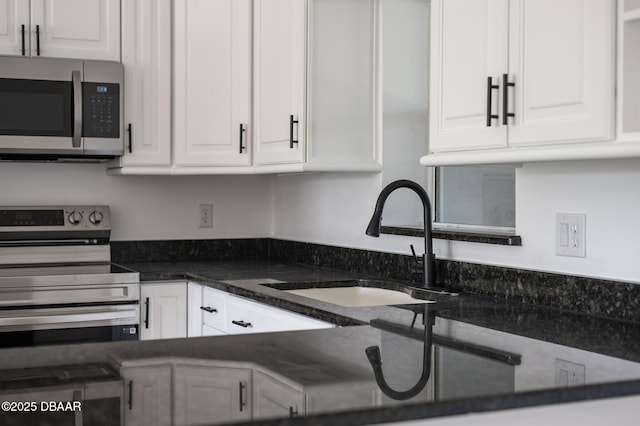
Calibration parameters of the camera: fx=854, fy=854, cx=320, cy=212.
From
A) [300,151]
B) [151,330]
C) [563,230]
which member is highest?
[300,151]

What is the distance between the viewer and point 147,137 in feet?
12.2

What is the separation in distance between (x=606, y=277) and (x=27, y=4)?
254 cm

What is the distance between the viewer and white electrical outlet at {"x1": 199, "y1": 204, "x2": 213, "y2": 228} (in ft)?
13.9

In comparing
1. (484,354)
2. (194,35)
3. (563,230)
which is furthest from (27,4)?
(484,354)

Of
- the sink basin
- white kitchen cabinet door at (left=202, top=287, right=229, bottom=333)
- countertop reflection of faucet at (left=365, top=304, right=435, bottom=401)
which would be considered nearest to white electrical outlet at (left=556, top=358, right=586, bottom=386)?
countertop reflection of faucet at (left=365, top=304, right=435, bottom=401)

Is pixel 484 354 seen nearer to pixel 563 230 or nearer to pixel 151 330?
pixel 563 230

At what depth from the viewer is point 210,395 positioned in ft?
4.22

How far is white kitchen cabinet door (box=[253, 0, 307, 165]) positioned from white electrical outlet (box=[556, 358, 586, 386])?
73.2 inches

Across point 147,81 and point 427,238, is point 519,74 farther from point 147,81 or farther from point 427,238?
point 147,81

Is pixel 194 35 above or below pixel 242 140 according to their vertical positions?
above

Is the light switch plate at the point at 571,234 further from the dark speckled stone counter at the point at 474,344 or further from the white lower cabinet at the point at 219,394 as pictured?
the white lower cabinet at the point at 219,394

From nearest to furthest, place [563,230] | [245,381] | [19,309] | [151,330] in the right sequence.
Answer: [245,381], [563,230], [19,309], [151,330]

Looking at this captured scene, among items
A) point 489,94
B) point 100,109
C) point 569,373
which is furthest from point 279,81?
point 569,373

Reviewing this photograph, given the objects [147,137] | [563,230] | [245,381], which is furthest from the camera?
[147,137]
